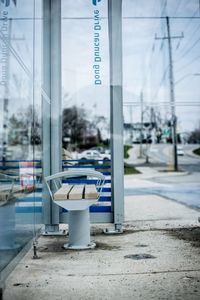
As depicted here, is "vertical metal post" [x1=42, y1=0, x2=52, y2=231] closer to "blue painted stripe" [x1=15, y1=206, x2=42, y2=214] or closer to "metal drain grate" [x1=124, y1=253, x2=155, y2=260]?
"blue painted stripe" [x1=15, y1=206, x2=42, y2=214]

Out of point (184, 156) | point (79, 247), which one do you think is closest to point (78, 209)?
point (79, 247)

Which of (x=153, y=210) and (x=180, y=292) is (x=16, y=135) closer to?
(x=180, y=292)

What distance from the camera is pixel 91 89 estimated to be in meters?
4.35

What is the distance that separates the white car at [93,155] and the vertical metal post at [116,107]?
12cm

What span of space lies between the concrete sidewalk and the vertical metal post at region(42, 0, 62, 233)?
1.27ft

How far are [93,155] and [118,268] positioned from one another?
5.87 ft

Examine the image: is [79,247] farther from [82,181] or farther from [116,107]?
[116,107]

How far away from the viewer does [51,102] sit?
4301mm

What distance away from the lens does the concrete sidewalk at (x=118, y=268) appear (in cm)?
232

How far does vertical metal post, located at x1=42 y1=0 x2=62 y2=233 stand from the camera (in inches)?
168

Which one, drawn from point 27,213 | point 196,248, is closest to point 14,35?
point 27,213

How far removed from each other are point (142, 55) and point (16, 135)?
121 inches

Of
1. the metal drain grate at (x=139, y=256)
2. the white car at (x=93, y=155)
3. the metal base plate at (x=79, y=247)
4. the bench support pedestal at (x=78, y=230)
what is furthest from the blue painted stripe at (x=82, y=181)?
the metal drain grate at (x=139, y=256)

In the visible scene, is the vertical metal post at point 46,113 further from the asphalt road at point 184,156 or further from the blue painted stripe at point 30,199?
the asphalt road at point 184,156
